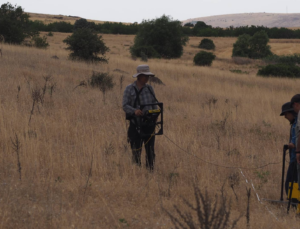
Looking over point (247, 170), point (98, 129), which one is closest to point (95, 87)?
point (98, 129)

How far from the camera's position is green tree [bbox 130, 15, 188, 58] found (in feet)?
139

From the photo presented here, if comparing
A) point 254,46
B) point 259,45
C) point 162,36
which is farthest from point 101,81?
point 259,45

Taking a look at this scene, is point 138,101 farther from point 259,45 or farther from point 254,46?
point 259,45

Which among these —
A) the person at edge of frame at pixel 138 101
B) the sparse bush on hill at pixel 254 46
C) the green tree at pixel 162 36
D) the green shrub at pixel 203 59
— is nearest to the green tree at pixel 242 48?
the sparse bush on hill at pixel 254 46

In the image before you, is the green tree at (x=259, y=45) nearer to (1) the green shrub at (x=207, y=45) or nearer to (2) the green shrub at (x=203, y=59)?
(1) the green shrub at (x=207, y=45)

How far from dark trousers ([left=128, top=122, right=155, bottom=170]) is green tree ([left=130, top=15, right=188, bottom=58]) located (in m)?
36.6

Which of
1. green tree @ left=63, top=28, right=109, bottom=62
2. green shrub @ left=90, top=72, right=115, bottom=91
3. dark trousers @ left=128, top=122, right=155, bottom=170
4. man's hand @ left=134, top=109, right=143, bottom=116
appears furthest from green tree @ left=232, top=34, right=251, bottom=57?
man's hand @ left=134, top=109, right=143, bottom=116

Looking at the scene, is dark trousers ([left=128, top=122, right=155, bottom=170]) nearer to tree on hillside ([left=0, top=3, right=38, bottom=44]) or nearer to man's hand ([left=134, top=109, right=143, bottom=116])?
man's hand ([left=134, top=109, right=143, bottom=116])

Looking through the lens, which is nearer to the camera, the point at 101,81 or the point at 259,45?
the point at 101,81

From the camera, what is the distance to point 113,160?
20.4 feet

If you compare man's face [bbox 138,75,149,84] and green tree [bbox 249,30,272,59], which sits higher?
green tree [bbox 249,30,272,59]

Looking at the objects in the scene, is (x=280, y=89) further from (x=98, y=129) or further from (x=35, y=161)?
(x=35, y=161)

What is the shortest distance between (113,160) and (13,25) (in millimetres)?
21836

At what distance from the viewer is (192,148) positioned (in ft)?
24.7
